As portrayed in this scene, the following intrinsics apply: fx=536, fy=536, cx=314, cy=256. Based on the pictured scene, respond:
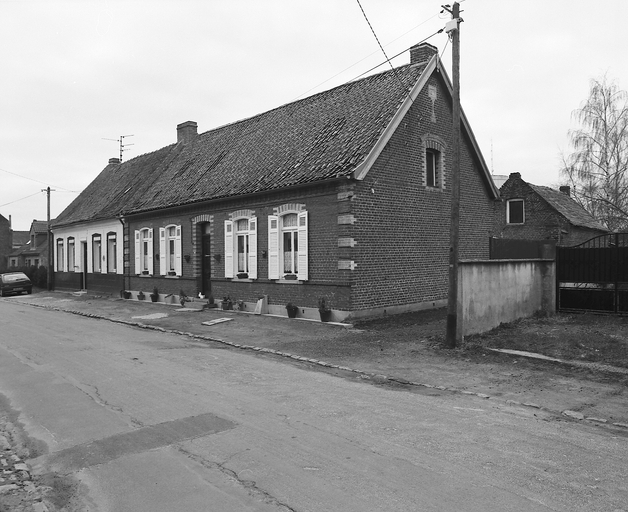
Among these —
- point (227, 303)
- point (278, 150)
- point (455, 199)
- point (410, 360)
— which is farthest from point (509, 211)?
point (410, 360)

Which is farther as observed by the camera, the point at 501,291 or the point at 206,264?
the point at 206,264

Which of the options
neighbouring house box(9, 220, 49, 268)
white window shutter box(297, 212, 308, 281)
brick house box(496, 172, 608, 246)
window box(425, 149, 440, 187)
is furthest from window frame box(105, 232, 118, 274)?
neighbouring house box(9, 220, 49, 268)

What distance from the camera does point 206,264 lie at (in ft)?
66.9

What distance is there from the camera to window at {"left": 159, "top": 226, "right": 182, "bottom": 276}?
849 inches

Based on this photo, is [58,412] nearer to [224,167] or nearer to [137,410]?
[137,410]

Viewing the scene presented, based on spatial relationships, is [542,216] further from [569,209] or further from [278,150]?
[278,150]

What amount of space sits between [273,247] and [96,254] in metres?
16.1

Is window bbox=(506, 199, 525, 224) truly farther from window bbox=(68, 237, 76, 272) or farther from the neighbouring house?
the neighbouring house

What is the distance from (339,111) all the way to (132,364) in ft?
37.5

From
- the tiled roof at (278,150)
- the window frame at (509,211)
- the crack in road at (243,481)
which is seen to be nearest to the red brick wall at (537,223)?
the window frame at (509,211)

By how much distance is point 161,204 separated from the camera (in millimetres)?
21953

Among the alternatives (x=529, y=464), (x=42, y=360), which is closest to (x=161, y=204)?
(x=42, y=360)

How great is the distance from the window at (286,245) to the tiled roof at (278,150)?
108 cm

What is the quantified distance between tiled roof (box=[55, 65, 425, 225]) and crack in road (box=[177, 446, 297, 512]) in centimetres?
985
